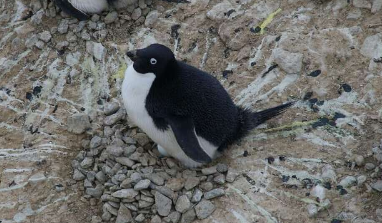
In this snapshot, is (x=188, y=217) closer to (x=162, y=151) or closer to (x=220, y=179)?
(x=220, y=179)

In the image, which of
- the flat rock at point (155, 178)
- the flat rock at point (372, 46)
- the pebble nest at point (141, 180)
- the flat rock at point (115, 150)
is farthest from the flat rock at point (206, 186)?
the flat rock at point (372, 46)

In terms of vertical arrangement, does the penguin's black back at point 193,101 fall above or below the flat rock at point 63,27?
below

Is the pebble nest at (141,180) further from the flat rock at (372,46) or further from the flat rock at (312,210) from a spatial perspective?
the flat rock at (372,46)

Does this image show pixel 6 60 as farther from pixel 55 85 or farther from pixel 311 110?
pixel 311 110

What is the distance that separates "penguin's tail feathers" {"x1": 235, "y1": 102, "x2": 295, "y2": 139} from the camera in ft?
11.5

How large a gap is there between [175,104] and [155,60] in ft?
0.81

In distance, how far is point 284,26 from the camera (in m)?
3.95

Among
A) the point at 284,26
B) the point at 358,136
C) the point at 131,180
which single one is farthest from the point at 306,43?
the point at 131,180

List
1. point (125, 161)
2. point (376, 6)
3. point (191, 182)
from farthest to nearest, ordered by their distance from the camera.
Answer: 1. point (376, 6)
2. point (125, 161)
3. point (191, 182)

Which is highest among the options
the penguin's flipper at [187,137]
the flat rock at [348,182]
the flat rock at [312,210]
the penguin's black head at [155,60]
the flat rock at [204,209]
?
the penguin's black head at [155,60]

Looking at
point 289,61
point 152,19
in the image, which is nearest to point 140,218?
point 289,61

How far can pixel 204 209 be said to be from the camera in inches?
125

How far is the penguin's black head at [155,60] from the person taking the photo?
3.27 meters

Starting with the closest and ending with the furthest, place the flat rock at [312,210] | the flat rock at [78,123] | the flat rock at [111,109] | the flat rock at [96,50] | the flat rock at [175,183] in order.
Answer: the flat rock at [312,210] → the flat rock at [175,183] → the flat rock at [78,123] → the flat rock at [111,109] → the flat rock at [96,50]
